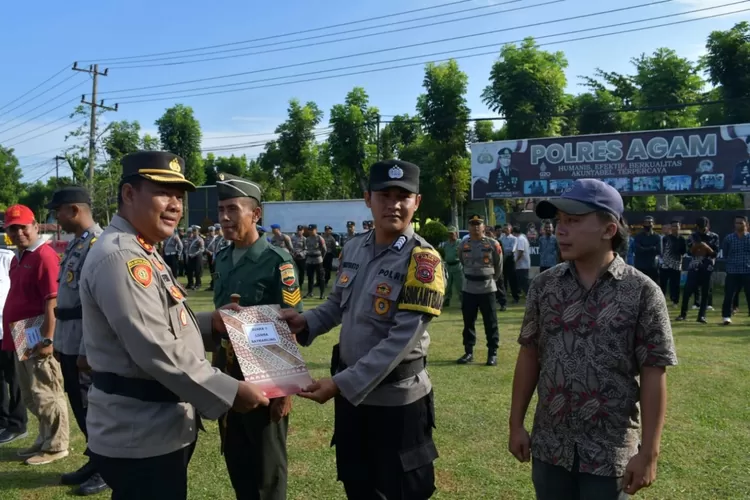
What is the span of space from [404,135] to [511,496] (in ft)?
136

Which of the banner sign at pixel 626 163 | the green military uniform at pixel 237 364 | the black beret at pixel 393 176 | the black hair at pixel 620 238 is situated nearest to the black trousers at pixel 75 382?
the green military uniform at pixel 237 364

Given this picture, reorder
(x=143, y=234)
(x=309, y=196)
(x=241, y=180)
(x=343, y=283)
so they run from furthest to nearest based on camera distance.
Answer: (x=309, y=196) → (x=241, y=180) → (x=343, y=283) → (x=143, y=234)

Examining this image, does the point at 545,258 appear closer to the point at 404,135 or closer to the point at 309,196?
the point at 309,196

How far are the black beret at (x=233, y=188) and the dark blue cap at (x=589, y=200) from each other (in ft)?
5.58

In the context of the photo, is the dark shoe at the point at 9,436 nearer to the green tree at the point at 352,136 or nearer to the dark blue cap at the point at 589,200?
the dark blue cap at the point at 589,200

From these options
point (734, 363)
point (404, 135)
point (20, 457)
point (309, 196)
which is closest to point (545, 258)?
point (734, 363)

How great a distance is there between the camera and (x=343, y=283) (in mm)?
2955

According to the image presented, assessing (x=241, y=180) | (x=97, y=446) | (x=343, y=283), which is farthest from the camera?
(x=241, y=180)

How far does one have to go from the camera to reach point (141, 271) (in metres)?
2.23

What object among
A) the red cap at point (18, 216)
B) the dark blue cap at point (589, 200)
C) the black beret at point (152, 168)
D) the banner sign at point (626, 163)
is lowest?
the red cap at point (18, 216)

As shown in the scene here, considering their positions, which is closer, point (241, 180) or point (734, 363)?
point (241, 180)

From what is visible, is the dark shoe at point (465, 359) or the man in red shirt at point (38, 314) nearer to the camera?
the man in red shirt at point (38, 314)

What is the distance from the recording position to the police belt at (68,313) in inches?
160

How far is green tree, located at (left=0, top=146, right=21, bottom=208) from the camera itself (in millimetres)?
56938
